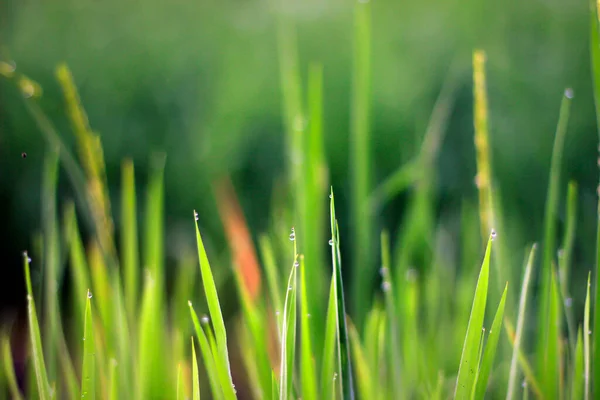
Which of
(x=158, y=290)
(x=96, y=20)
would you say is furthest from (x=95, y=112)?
(x=158, y=290)

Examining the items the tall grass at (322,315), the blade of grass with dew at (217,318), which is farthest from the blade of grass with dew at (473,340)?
the blade of grass with dew at (217,318)

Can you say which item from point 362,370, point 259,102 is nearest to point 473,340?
point 362,370

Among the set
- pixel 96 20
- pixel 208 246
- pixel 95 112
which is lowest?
pixel 208 246

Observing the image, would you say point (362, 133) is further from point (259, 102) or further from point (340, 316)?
point (259, 102)

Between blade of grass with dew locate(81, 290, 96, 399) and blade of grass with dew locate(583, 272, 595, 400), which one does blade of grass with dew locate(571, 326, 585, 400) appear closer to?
blade of grass with dew locate(583, 272, 595, 400)

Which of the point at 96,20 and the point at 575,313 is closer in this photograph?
the point at 575,313

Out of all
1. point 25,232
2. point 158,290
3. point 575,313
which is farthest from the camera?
point 25,232

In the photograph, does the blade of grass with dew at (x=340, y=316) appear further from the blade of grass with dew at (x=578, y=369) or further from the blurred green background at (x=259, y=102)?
the blurred green background at (x=259, y=102)

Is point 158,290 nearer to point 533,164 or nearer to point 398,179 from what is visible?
point 398,179

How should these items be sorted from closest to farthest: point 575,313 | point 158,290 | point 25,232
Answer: point 158,290 < point 575,313 < point 25,232
